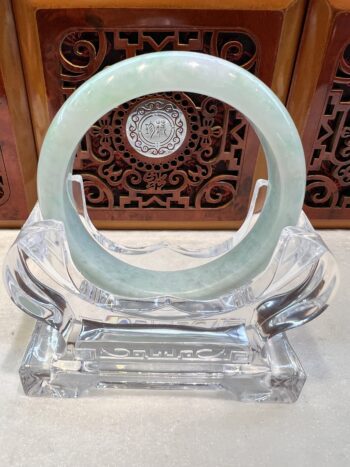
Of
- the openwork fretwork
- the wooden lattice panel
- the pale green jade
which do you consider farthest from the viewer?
the openwork fretwork

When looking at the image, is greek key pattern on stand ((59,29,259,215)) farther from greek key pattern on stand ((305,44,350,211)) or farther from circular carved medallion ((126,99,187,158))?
greek key pattern on stand ((305,44,350,211))

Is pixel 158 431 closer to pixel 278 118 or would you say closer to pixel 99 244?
pixel 99 244

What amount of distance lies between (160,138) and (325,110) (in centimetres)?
27

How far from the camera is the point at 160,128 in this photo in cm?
74

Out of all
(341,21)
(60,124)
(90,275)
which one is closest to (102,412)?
(90,275)

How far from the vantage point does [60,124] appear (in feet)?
1.53

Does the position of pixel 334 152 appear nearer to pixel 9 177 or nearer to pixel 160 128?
pixel 160 128

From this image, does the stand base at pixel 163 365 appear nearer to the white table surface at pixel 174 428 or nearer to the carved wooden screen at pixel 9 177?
the white table surface at pixel 174 428

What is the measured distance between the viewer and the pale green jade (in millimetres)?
453

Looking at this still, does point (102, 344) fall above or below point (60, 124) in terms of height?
below

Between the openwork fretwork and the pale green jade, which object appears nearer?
the pale green jade

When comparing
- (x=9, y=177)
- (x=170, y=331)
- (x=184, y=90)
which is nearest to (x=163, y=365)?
(x=170, y=331)

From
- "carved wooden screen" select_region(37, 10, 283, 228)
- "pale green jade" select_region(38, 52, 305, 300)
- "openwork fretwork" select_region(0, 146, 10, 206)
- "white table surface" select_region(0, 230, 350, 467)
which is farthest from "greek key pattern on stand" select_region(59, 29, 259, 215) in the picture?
"white table surface" select_region(0, 230, 350, 467)

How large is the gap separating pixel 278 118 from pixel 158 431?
1.15ft
